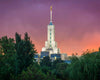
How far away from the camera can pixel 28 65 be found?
36.0 m

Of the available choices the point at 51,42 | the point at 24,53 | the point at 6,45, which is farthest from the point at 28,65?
the point at 51,42

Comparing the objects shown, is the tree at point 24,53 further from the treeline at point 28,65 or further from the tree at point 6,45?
the tree at point 6,45

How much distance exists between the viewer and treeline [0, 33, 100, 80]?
1126 inches

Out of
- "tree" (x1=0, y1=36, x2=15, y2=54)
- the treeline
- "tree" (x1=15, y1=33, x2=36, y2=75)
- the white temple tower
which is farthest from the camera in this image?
the white temple tower

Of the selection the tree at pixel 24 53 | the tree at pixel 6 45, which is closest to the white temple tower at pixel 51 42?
the tree at pixel 6 45

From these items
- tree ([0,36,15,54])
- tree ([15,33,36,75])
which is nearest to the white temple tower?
tree ([0,36,15,54])

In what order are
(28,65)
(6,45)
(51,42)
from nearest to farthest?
1. (28,65)
2. (6,45)
3. (51,42)

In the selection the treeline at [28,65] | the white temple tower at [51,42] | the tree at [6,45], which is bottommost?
the treeline at [28,65]

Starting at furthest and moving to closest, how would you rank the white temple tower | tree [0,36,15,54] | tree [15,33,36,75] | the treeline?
the white temple tower
tree [0,36,15,54]
tree [15,33,36,75]
the treeline

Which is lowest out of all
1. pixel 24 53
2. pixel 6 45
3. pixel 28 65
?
pixel 28 65

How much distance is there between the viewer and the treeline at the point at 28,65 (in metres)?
28.6

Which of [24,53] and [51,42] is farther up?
[51,42]

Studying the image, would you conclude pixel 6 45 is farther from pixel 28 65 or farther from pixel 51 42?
pixel 51 42

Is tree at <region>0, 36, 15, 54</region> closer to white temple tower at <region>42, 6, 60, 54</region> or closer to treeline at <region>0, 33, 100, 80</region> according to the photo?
treeline at <region>0, 33, 100, 80</region>
